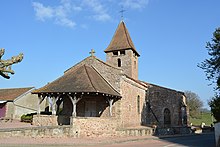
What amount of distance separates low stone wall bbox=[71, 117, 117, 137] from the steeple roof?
553 inches

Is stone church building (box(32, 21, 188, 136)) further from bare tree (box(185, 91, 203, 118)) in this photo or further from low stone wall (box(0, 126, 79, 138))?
bare tree (box(185, 91, 203, 118))

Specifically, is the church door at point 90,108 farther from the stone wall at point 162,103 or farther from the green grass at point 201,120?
the green grass at point 201,120

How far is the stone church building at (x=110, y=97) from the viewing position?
1695 cm

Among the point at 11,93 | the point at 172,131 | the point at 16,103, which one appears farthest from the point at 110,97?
the point at 11,93

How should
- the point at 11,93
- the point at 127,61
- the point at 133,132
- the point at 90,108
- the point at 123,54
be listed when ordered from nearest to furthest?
the point at 133,132 < the point at 90,108 < the point at 127,61 < the point at 123,54 < the point at 11,93

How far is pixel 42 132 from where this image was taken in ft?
45.4

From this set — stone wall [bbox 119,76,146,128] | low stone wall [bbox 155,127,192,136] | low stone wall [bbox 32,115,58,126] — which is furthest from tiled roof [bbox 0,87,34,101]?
low stone wall [bbox 155,127,192,136]

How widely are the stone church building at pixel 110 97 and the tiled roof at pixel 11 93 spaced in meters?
9.76

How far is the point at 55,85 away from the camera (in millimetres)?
18578

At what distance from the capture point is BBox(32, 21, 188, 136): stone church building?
1695 cm

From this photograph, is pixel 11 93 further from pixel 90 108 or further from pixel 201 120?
pixel 201 120

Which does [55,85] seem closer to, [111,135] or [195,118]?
[111,135]

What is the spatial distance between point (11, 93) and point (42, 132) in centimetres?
2136

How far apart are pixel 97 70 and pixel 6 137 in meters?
11.3
